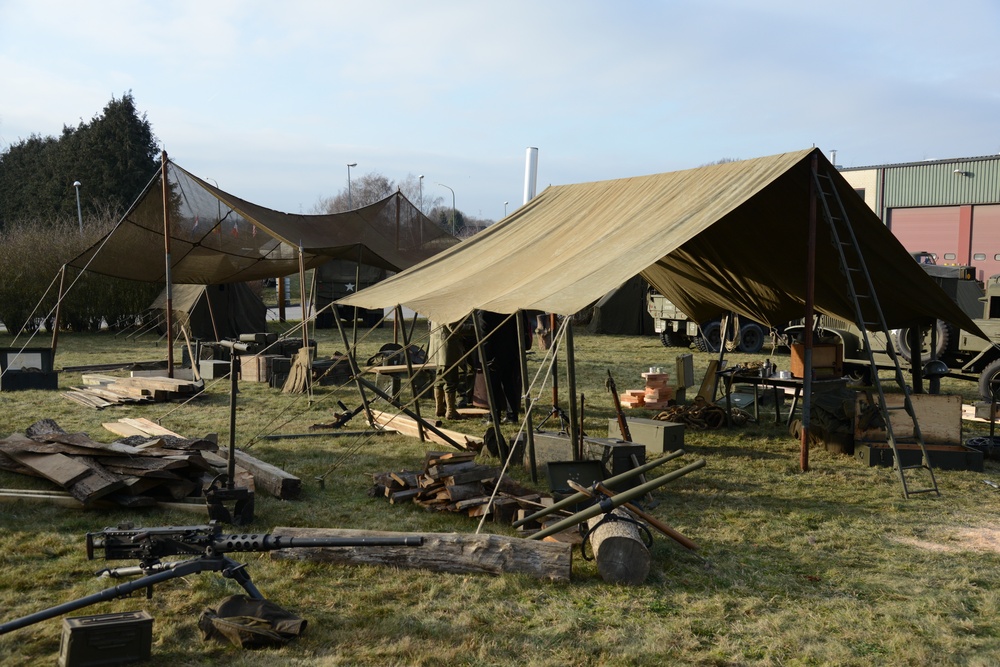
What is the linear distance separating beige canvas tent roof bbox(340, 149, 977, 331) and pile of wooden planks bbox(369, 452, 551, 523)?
1.15 metres

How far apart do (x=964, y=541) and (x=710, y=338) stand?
12.9 m

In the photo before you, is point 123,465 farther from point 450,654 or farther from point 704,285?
point 704,285

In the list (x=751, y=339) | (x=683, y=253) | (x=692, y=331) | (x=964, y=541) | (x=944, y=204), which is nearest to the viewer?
(x=964, y=541)

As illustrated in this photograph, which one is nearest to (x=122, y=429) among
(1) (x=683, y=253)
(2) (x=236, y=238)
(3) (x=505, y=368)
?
(3) (x=505, y=368)

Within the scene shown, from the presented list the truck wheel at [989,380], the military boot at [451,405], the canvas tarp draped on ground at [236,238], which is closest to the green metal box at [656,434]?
the military boot at [451,405]

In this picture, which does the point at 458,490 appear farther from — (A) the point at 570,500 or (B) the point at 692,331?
(B) the point at 692,331

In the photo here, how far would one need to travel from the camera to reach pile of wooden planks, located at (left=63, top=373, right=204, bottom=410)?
11.0 metres

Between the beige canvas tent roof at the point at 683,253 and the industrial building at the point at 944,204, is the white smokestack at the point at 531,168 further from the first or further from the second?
the industrial building at the point at 944,204

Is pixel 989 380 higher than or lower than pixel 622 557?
higher

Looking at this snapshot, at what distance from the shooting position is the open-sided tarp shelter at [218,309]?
63.8 ft

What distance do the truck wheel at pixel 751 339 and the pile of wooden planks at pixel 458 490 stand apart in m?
12.5

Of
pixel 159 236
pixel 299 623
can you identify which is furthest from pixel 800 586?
pixel 159 236

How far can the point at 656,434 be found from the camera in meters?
7.73

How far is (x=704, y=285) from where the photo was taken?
9.96 meters
